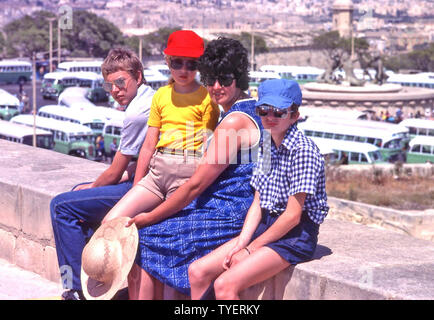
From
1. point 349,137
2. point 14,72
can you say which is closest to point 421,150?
point 349,137

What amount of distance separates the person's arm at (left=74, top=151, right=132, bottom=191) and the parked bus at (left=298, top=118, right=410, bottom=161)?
22440 millimetres


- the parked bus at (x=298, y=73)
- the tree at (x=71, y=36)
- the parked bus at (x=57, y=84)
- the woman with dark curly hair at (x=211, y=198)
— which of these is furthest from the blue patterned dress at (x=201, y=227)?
the tree at (x=71, y=36)

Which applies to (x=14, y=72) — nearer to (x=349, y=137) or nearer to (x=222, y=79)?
(x=349, y=137)

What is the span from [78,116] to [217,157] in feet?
84.3

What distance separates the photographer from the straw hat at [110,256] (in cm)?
336

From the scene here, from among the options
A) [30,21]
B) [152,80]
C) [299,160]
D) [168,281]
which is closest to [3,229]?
[168,281]

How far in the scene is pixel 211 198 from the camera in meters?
3.36

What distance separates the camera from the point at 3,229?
479 centimetres

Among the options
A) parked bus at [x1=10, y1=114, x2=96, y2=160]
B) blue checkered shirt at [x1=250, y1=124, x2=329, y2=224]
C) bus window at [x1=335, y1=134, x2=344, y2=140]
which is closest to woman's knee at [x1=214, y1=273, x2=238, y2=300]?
blue checkered shirt at [x1=250, y1=124, x2=329, y2=224]

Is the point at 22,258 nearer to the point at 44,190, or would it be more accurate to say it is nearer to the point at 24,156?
the point at 44,190

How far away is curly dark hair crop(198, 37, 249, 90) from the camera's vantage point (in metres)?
3.32

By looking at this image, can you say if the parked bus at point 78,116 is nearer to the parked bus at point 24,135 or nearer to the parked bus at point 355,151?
the parked bus at point 24,135

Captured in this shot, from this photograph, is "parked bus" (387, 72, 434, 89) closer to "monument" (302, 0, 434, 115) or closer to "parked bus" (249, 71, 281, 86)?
"monument" (302, 0, 434, 115)

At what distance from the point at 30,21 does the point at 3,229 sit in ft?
216
